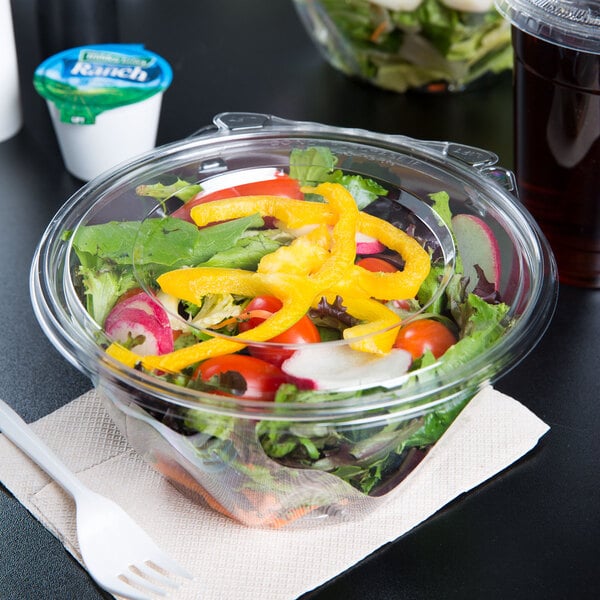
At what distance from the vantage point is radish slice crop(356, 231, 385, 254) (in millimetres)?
1010

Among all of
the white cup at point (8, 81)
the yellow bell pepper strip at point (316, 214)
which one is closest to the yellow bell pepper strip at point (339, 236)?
the yellow bell pepper strip at point (316, 214)

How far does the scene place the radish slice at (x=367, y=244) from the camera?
3.31ft

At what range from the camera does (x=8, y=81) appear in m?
1.52

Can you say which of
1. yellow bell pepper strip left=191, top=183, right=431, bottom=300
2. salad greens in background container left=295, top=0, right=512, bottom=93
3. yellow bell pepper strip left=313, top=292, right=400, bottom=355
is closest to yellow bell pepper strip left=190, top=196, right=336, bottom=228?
yellow bell pepper strip left=191, top=183, right=431, bottom=300

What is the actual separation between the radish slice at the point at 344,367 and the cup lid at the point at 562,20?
455 millimetres

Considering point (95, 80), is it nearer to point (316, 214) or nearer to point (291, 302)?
Result: point (316, 214)

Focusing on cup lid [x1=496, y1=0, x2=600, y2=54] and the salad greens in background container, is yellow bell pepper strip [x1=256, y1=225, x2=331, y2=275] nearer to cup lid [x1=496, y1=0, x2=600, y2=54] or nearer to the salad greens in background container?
cup lid [x1=496, y1=0, x2=600, y2=54]

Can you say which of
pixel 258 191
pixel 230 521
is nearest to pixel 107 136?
pixel 258 191

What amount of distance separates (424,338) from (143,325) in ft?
0.85

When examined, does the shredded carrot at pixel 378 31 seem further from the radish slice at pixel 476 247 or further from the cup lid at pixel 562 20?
the radish slice at pixel 476 247

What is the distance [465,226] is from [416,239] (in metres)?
0.06

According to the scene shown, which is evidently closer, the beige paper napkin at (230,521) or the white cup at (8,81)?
the beige paper napkin at (230,521)

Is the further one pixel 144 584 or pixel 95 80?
pixel 95 80

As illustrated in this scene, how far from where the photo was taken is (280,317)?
2.91ft
